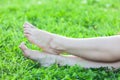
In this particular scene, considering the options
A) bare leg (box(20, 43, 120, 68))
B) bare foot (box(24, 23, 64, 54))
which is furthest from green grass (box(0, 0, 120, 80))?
bare foot (box(24, 23, 64, 54))

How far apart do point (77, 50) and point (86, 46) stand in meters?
0.09

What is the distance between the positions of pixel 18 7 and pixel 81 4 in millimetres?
1008

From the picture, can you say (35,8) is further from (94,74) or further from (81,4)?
(94,74)

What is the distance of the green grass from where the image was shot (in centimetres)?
346

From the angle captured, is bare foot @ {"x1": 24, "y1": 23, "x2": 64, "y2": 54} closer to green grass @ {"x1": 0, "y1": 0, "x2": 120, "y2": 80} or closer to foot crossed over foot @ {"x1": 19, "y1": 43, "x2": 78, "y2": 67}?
foot crossed over foot @ {"x1": 19, "y1": 43, "x2": 78, "y2": 67}

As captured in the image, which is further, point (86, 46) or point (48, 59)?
point (48, 59)

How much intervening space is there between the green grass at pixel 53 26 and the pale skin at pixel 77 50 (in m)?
0.07

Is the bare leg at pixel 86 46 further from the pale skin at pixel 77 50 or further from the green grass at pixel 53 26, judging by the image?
the green grass at pixel 53 26

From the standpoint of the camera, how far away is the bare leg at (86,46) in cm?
347

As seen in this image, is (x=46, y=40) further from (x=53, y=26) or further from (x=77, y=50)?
(x=53, y=26)

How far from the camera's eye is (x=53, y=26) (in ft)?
16.4

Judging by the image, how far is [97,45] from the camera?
3.49 m

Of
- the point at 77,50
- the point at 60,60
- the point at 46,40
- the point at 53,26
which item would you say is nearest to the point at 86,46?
the point at 77,50

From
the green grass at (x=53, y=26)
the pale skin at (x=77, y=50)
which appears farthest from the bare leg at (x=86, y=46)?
the green grass at (x=53, y=26)
